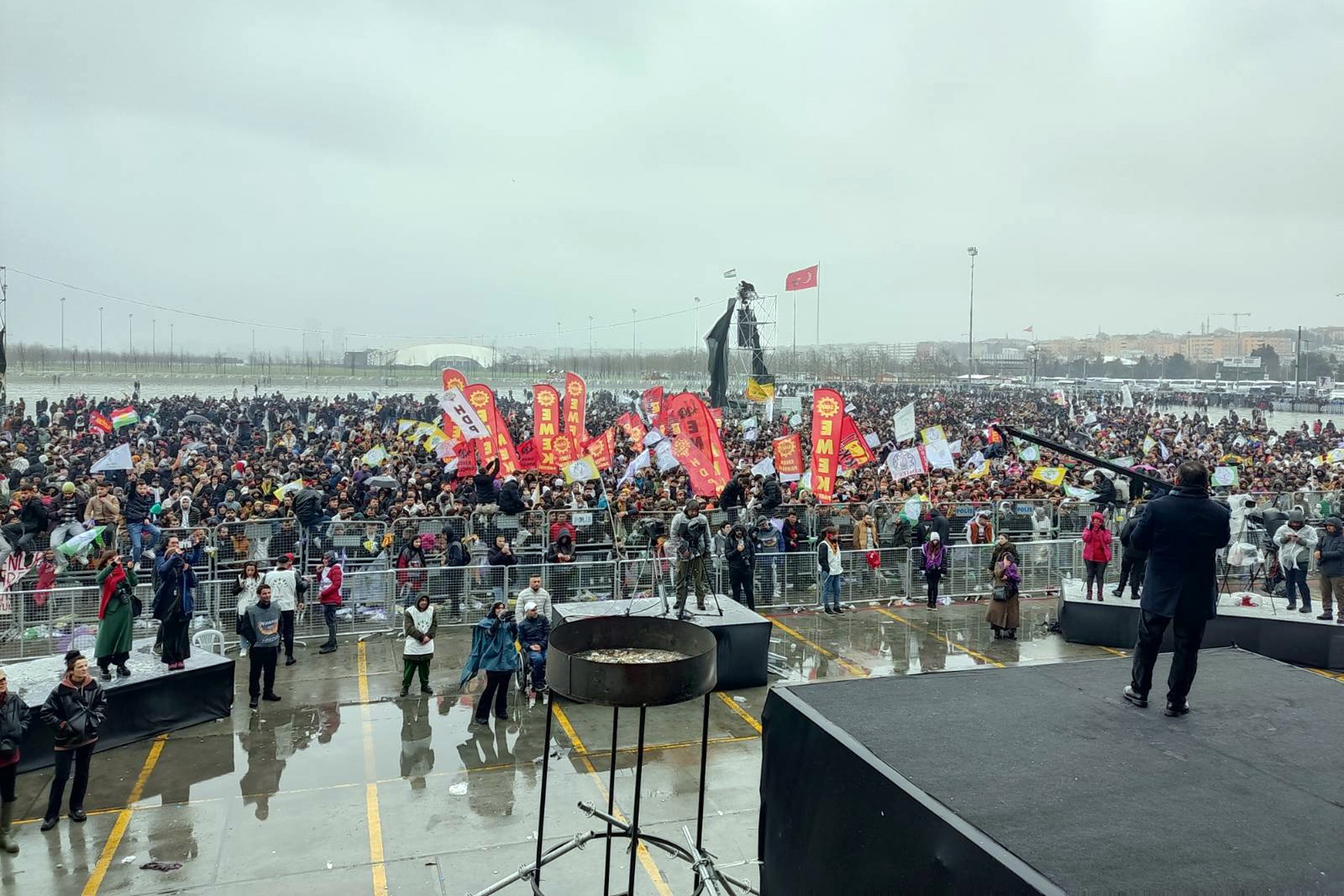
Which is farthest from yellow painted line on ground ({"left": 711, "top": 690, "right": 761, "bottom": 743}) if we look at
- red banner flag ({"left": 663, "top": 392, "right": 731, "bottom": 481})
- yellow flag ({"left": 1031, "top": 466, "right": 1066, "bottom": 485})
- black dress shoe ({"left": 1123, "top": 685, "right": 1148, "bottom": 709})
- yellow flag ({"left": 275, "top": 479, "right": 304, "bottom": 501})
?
yellow flag ({"left": 1031, "top": 466, "right": 1066, "bottom": 485})

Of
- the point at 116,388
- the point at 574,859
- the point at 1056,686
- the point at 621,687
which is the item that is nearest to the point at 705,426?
the point at 574,859

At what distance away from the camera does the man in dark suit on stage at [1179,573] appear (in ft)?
19.4

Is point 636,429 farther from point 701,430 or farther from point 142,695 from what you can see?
point 142,695

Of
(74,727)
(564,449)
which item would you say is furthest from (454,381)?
(74,727)

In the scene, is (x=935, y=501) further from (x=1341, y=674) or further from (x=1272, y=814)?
(x=1272, y=814)

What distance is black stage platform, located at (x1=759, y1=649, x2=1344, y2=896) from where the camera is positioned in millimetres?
3834

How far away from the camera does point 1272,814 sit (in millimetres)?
4262

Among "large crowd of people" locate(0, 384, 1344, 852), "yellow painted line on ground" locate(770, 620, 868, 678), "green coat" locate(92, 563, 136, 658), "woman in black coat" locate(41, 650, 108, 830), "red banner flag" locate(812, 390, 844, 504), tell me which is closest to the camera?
"woman in black coat" locate(41, 650, 108, 830)

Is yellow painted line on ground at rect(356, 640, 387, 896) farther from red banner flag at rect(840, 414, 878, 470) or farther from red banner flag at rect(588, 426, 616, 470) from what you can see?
red banner flag at rect(840, 414, 878, 470)

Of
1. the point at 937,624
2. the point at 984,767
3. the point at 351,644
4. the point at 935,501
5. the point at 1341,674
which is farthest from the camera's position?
the point at 935,501

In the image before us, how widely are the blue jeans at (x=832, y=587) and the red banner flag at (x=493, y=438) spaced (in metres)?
8.27

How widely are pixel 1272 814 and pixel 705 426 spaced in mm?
16258

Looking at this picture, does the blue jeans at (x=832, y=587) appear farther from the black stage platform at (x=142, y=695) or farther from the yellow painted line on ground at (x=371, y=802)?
the black stage platform at (x=142, y=695)

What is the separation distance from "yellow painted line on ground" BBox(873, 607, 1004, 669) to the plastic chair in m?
11.4
